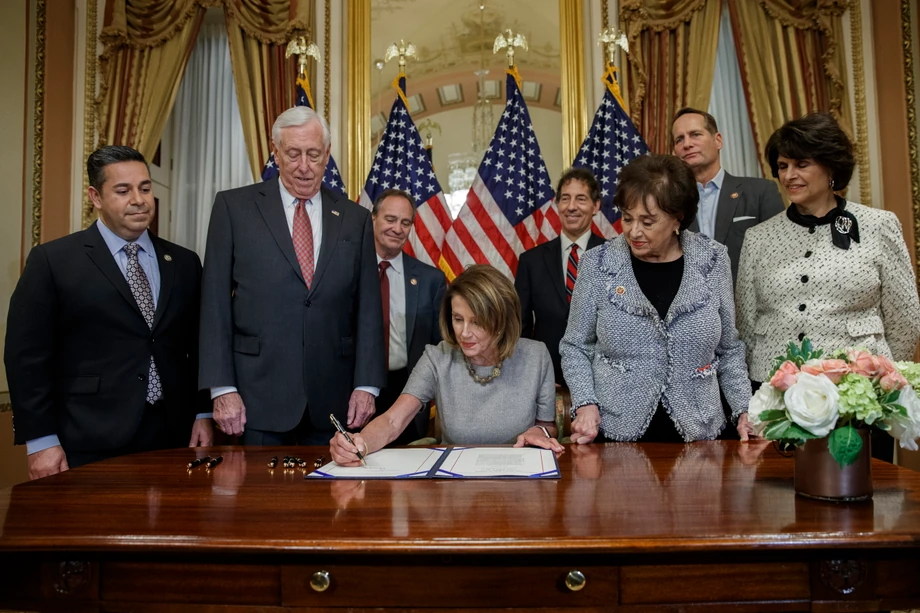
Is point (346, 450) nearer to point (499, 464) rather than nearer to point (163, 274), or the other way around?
point (499, 464)

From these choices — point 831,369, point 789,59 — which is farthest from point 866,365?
point 789,59

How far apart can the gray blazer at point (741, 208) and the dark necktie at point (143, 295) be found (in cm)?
238

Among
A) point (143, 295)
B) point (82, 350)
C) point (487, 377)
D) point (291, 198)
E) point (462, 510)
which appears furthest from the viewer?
point (291, 198)

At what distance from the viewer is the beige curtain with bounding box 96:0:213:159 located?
5.11 meters

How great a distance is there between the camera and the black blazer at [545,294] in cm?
336

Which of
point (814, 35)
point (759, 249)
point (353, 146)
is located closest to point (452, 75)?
point (353, 146)

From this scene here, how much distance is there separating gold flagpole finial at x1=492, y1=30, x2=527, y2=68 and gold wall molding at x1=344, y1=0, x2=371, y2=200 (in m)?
0.94

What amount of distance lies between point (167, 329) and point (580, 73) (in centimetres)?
354

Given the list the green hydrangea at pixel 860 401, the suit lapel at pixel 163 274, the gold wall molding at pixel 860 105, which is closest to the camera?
the green hydrangea at pixel 860 401

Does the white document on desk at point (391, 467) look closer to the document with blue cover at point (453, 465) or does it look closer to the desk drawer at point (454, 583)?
the document with blue cover at point (453, 465)

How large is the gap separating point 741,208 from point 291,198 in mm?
1971

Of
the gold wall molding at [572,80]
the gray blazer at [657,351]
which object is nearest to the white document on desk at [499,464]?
the gray blazer at [657,351]

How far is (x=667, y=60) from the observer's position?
4.89m

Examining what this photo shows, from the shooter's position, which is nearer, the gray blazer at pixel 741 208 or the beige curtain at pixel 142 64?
the gray blazer at pixel 741 208
